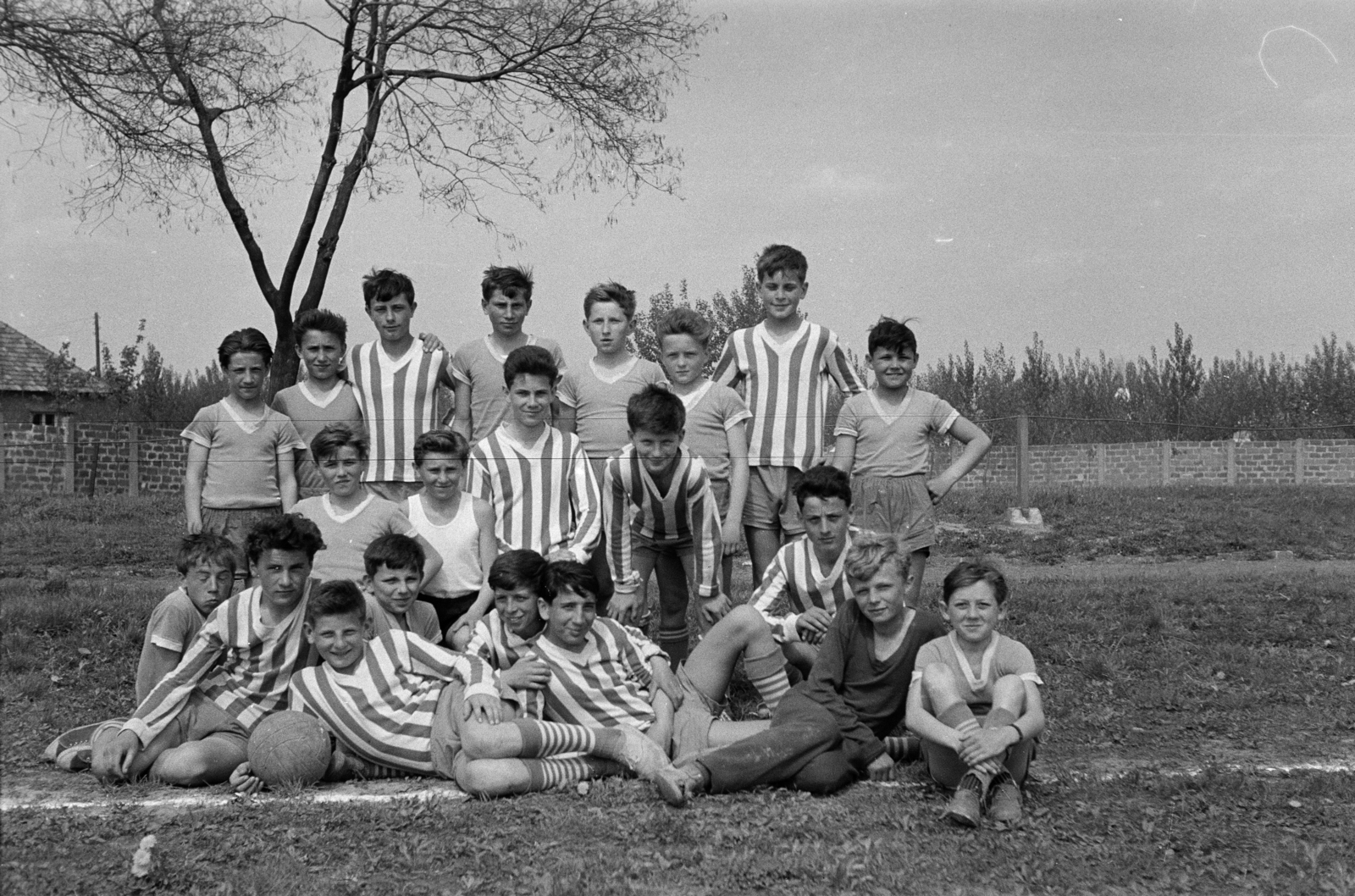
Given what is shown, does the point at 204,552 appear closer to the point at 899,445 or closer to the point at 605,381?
the point at 605,381

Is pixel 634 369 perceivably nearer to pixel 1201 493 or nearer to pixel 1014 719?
pixel 1014 719

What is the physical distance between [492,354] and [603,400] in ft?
1.92

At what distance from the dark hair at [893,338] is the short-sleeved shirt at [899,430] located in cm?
23

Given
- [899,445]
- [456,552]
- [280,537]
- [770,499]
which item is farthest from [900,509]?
[280,537]

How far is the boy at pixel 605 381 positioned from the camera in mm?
5527

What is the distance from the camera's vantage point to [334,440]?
5.03m

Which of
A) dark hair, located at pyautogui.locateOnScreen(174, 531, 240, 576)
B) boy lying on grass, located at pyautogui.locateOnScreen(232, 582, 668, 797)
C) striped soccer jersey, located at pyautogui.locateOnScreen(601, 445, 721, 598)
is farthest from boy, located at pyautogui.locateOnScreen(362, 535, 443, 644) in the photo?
striped soccer jersey, located at pyautogui.locateOnScreen(601, 445, 721, 598)

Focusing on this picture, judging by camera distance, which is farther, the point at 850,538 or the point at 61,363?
the point at 61,363

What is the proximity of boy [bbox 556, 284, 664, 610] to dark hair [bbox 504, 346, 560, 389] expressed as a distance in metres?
0.39

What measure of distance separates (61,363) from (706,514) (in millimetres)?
17308

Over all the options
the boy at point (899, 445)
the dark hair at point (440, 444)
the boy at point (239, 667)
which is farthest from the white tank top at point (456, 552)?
the boy at point (899, 445)

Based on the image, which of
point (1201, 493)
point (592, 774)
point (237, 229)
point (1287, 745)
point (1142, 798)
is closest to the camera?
point (1142, 798)

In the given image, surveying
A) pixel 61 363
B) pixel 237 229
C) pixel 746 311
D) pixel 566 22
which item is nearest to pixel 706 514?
pixel 566 22

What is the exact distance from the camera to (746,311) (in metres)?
16.2
